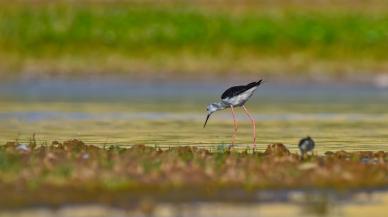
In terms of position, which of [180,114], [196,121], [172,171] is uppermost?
[180,114]

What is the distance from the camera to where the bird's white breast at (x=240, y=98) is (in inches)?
608

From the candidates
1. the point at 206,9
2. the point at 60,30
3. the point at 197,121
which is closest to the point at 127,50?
the point at 60,30

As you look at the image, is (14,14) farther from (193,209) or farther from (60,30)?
(193,209)

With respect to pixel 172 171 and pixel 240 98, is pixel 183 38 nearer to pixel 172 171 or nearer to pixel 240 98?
pixel 240 98

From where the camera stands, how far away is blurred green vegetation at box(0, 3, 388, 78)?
32.8m

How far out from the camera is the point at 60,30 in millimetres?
35438

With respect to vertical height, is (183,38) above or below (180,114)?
above

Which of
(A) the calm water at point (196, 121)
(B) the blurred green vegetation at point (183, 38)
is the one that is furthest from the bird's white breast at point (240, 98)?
(B) the blurred green vegetation at point (183, 38)

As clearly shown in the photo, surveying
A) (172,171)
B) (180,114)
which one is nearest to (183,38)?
(180,114)

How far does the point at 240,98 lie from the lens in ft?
51.3

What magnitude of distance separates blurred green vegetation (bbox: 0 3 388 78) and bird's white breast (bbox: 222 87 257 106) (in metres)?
16.2

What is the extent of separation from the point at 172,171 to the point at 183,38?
2286 cm

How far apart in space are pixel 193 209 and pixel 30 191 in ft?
4.45

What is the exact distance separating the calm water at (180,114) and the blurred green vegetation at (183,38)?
2.29 metres
